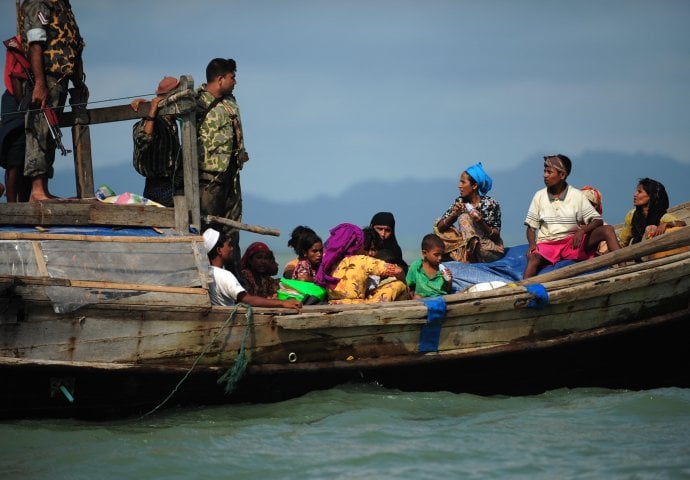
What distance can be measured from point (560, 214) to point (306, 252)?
86.9 inches

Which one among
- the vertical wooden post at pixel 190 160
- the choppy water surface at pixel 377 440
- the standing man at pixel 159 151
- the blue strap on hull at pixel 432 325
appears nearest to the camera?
the choppy water surface at pixel 377 440

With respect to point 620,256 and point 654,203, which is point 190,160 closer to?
point 620,256

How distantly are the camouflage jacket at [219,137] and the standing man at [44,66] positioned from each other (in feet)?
3.74

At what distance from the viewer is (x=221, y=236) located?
309 inches

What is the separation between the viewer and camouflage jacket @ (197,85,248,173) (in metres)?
8.35

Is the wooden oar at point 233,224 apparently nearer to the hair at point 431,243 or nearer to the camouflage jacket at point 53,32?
the hair at point 431,243

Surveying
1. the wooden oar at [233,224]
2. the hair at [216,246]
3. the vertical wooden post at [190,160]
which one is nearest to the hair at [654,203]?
the wooden oar at [233,224]

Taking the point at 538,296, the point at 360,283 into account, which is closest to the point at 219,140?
the point at 360,283

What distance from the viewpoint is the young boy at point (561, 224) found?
8.38 m

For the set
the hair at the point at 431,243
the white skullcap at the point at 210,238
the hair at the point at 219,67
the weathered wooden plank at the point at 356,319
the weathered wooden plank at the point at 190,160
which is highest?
the hair at the point at 219,67

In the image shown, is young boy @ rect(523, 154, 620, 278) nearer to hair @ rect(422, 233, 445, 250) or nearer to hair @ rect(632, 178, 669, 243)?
hair @ rect(632, 178, 669, 243)

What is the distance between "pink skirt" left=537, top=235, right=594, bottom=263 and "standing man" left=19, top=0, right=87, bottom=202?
4.14 metres

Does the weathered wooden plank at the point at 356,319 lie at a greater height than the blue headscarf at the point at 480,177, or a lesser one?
lesser

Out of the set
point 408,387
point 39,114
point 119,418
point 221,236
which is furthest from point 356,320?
point 39,114
